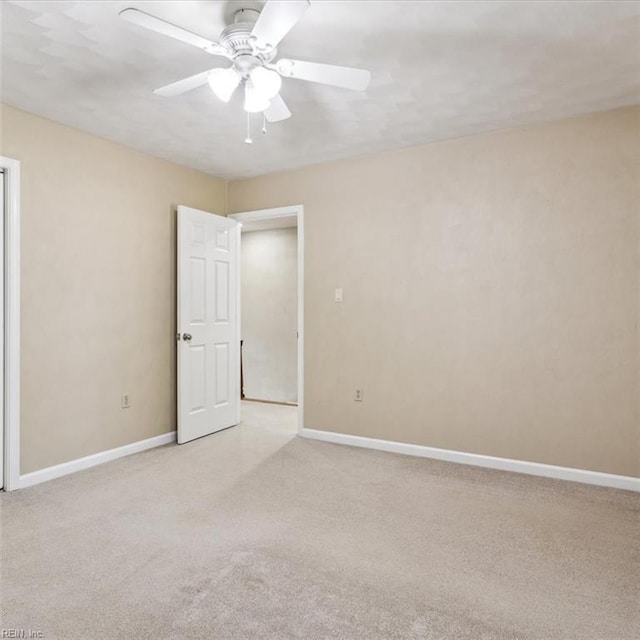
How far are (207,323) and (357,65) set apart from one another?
102 inches

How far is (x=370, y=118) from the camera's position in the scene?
3.18 m

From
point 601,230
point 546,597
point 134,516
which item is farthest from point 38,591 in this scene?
point 601,230

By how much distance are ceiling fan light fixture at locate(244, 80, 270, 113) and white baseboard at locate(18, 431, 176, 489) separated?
2702 mm

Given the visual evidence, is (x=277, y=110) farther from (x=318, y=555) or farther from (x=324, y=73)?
(x=318, y=555)

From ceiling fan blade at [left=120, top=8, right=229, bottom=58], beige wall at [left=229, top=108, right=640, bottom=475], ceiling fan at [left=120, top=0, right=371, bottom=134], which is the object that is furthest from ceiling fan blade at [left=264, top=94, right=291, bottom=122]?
beige wall at [left=229, top=108, right=640, bottom=475]

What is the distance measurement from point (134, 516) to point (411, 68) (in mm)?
2901

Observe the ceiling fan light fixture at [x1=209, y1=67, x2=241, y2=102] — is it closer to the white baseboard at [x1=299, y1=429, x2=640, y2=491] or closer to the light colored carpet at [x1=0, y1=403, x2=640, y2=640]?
the light colored carpet at [x1=0, y1=403, x2=640, y2=640]

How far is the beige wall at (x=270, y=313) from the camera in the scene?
6.38m

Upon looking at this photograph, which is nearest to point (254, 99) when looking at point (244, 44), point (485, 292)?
point (244, 44)

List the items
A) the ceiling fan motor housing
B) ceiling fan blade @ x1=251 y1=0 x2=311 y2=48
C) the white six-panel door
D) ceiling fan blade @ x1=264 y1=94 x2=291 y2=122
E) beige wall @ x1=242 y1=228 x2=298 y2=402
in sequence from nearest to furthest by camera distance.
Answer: ceiling fan blade @ x1=251 y1=0 x2=311 y2=48 → the ceiling fan motor housing → ceiling fan blade @ x1=264 y1=94 x2=291 y2=122 → the white six-panel door → beige wall @ x1=242 y1=228 x2=298 y2=402

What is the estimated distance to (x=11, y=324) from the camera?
117 inches

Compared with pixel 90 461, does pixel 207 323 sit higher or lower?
higher

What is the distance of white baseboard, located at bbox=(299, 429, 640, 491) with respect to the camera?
3.10m

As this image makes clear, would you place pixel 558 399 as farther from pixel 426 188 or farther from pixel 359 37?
pixel 359 37
